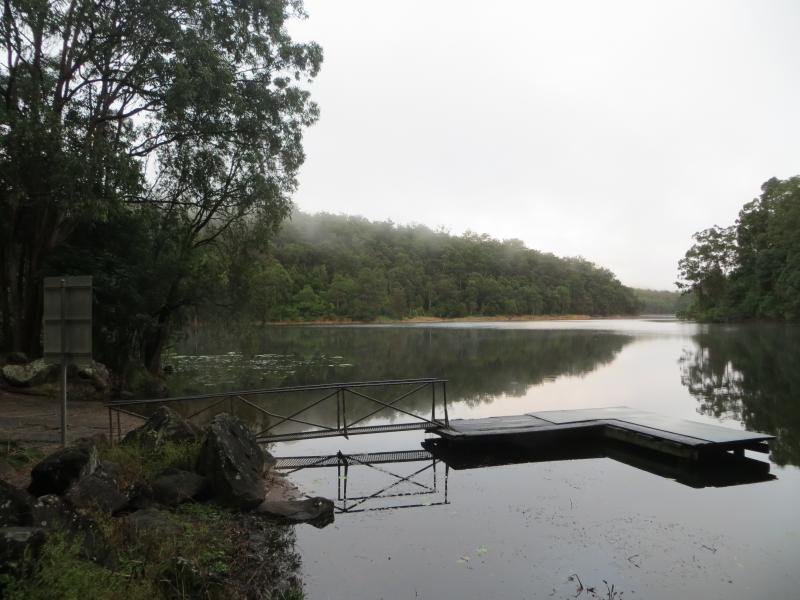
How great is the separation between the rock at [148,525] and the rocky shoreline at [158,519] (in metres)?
0.01

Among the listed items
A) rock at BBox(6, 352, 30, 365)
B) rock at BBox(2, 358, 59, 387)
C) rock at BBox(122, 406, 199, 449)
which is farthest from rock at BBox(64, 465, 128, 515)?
rock at BBox(6, 352, 30, 365)

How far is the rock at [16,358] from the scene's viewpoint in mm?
15198

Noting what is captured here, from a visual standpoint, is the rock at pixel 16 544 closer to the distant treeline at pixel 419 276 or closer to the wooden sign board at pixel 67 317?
the wooden sign board at pixel 67 317

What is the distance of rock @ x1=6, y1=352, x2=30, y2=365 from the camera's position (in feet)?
49.9

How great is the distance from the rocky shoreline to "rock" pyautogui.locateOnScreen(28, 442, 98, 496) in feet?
0.03

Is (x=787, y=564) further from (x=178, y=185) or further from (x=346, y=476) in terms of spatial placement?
(x=178, y=185)

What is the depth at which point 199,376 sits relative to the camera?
23.3m

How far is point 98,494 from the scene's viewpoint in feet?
18.5

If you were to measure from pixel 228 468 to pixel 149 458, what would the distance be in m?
1.36

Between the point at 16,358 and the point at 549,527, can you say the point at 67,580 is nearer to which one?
the point at 549,527

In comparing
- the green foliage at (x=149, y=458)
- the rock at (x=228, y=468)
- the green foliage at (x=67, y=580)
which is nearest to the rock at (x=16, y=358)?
the green foliage at (x=149, y=458)

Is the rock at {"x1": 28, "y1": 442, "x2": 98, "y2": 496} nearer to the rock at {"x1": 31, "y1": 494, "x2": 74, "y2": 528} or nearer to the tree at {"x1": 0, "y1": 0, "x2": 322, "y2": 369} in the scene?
the rock at {"x1": 31, "y1": 494, "x2": 74, "y2": 528}

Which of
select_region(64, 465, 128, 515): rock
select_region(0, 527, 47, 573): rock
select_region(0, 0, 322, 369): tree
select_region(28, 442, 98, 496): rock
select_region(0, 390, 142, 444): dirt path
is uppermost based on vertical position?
select_region(0, 0, 322, 369): tree

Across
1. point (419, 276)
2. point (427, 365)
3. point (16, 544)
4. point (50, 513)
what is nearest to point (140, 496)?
point (50, 513)
